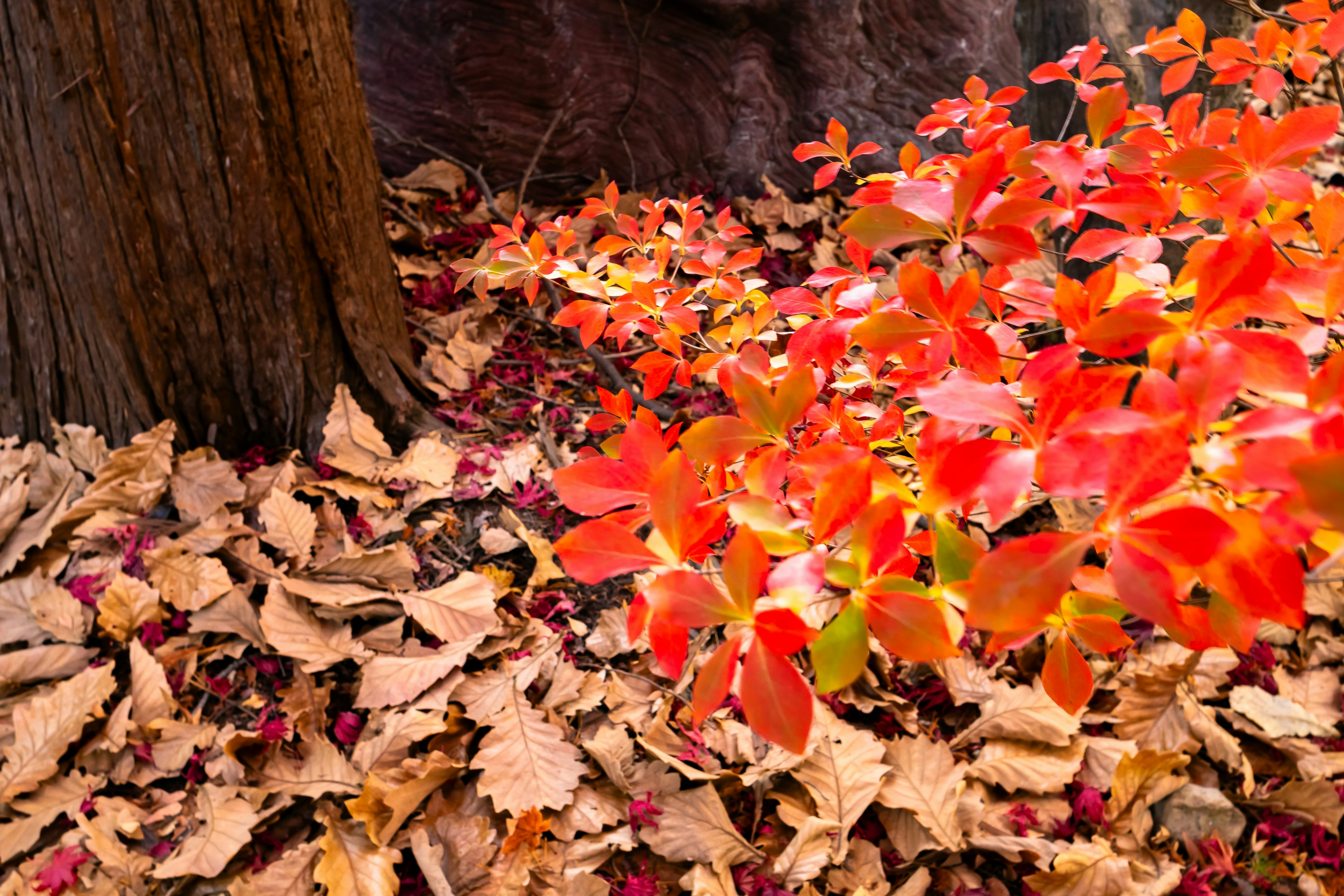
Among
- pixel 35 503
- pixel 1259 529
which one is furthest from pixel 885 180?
pixel 35 503

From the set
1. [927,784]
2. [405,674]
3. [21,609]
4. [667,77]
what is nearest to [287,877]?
[405,674]

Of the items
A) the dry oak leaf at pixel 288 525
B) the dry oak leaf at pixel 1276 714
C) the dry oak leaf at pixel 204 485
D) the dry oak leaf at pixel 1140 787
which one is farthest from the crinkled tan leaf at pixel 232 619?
the dry oak leaf at pixel 1276 714

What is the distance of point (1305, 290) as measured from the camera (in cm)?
58

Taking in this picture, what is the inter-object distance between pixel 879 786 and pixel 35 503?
6.65 ft

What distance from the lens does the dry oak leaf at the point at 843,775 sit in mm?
1464

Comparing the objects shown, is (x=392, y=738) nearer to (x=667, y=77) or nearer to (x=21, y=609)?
(x=21, y=609)

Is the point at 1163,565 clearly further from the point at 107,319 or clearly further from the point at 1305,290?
the point at 107,319

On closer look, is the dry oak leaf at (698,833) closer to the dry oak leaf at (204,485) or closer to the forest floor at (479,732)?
the forest floor at (479,732)

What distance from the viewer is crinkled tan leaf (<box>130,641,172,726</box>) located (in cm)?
155

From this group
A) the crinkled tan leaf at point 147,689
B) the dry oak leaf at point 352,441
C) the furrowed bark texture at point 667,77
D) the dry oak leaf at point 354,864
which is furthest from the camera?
the furrowed bark texture at point 667,77

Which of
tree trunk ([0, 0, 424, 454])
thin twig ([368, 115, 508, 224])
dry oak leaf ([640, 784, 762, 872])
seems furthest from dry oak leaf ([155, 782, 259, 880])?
→ thin twig ([368, 115, 508, 224])

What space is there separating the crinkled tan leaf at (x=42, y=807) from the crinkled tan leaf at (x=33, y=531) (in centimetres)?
55

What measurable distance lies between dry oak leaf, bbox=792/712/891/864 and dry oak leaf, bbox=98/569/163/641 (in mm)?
1381

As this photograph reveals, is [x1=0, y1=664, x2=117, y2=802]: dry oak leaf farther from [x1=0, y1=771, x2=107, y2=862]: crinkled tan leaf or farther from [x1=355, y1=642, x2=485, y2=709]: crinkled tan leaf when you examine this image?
[x1=355, y1=642, x2=485, y2=709]: crinkled tan leaf
